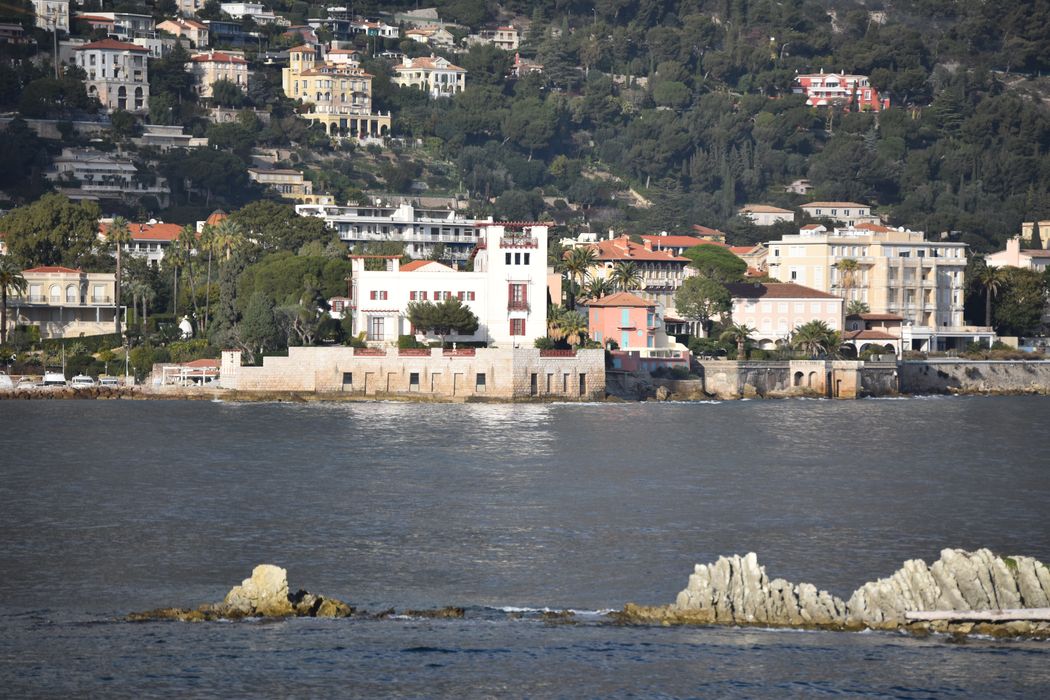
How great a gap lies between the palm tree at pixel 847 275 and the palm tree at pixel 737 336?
1582 centimetres

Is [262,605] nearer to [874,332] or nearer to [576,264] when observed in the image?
[576,264]

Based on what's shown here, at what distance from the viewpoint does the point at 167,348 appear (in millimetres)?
94812

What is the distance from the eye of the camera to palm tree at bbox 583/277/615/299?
100287mm

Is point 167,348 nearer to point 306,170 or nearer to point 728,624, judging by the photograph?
point 728,624


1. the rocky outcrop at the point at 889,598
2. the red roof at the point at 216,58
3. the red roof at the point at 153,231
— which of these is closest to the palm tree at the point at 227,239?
the red roof at the point at 153,231

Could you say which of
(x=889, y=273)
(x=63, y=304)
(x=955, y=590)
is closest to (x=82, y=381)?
(x=63, y=304)

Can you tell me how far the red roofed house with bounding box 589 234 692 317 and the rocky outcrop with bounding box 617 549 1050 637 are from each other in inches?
3275

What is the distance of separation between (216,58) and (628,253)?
3294 inches

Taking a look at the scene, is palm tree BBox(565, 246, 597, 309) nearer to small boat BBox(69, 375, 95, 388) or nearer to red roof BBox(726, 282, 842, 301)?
red roof BBox(726, 282, 842, 301)

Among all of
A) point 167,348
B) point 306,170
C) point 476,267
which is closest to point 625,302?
point 476,267

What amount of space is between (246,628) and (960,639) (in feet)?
43.8

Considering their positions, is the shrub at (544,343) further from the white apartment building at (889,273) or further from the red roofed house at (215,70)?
the red roofed house at (215,70)

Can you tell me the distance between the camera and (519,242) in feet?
296

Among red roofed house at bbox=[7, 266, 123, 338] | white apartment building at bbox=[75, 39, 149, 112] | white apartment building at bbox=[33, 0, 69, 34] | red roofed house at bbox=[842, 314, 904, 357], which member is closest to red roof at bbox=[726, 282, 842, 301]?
red roofed house at bbox=[842, 314, 904, 357]
